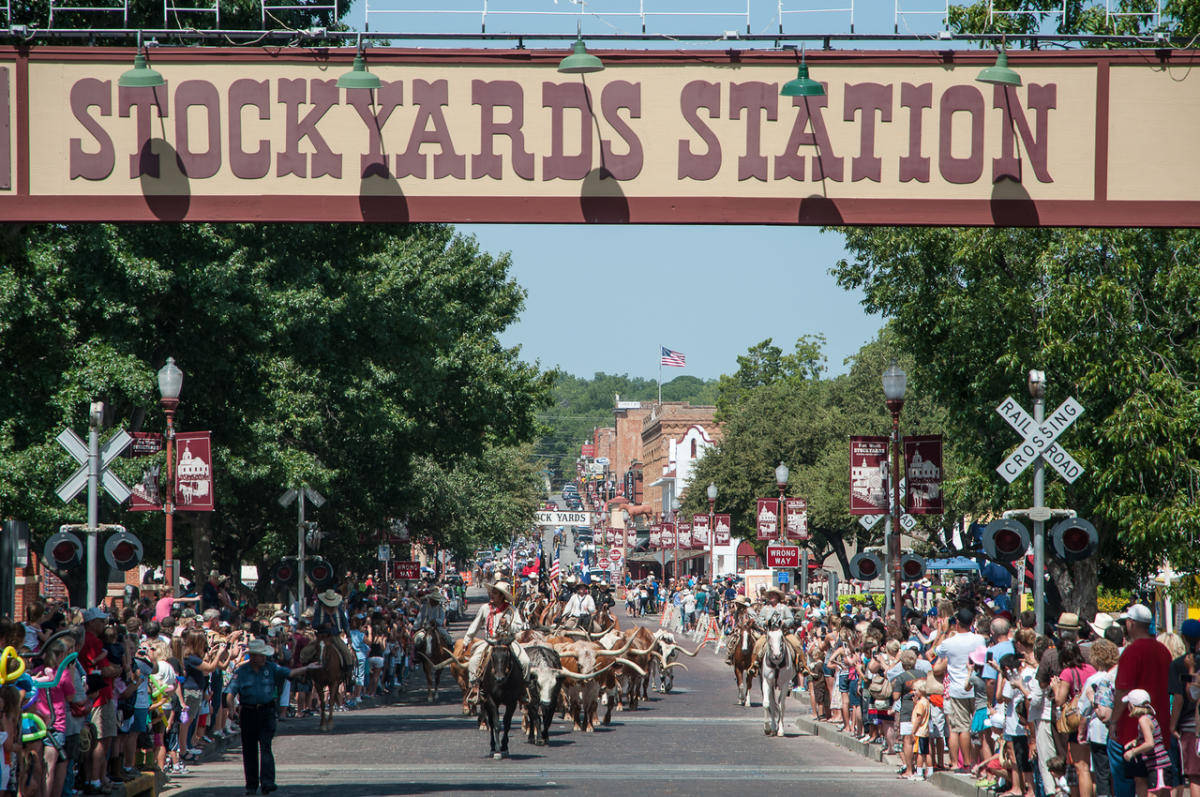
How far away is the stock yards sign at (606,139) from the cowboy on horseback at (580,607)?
789 inches

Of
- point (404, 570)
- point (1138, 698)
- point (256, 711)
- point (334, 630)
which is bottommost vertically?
point (404, 570)

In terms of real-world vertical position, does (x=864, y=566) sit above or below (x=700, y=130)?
below

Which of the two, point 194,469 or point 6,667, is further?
point 194,469

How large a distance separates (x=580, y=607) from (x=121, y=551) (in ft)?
49.8

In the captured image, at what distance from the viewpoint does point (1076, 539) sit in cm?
1731

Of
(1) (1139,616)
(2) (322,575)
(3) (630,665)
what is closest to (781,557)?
(3) (630,665)

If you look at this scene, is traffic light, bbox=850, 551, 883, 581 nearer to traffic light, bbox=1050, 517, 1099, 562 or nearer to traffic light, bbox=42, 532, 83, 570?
traffic light, bbox=1050, 517, 1099, 562

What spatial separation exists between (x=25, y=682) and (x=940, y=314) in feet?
69.3

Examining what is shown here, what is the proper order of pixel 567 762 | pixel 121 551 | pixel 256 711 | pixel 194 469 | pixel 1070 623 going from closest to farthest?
pixel 1070 623, pixel 256 711, pixel 121 551, pixel 567 762, pixel 194 469

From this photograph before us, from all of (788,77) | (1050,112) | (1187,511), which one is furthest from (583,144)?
(1187,511)

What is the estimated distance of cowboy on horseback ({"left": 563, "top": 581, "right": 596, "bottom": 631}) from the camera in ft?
105

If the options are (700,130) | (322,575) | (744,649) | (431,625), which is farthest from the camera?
(322,575)

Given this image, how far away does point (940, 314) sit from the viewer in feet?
98.9

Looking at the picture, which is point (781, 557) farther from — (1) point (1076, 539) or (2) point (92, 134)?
(2) point (92, 134)
